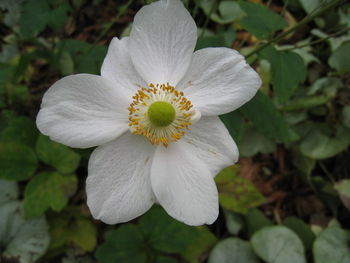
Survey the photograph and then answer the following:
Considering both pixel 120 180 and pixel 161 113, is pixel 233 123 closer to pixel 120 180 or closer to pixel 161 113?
pixel 161 113

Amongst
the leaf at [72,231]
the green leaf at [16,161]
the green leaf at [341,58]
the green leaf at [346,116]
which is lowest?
the leaf at [72,231]

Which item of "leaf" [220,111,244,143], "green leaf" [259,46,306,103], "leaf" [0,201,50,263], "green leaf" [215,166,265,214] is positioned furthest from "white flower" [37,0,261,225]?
"leaf" [0,201,50,263]

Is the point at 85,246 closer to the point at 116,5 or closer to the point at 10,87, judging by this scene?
the point at 10,87

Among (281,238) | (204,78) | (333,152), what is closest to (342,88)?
(333,152)

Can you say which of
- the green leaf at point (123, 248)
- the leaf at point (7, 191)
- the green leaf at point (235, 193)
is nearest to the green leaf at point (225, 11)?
the green leaf at point (235, 193)

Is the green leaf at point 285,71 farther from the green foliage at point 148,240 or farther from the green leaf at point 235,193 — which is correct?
the green foliage at point 148,240

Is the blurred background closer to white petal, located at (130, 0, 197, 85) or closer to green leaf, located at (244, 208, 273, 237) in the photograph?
green leaf, located at (244, 208, 273, 237)
